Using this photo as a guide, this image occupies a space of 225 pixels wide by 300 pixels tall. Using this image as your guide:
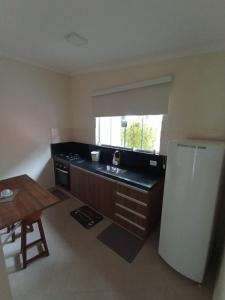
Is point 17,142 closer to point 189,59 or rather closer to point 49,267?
point 49,267

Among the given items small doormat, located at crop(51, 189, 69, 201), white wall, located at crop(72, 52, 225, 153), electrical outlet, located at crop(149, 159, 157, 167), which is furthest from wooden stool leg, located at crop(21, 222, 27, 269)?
white wall, located at crop(72, 52, 225, 153)

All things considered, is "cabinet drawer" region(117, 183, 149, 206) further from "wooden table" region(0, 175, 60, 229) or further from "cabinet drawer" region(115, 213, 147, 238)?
"wooden table" region(0, 175, 60, 229)

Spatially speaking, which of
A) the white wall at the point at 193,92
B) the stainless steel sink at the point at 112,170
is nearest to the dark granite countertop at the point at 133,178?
the stainless steel sink at the point at 112,170

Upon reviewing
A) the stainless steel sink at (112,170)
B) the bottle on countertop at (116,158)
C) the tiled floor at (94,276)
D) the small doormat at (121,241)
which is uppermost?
the bottle on countertop at (116,158)

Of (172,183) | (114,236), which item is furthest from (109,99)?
(114,236)

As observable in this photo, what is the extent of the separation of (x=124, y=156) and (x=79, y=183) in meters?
1.00

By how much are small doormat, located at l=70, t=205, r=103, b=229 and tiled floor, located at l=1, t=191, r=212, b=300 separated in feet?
0.93

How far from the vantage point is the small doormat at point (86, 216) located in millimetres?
2320

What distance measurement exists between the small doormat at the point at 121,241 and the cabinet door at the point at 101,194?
0.81 feet

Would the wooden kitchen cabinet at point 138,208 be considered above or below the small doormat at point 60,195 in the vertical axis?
above

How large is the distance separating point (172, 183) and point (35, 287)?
1726mm

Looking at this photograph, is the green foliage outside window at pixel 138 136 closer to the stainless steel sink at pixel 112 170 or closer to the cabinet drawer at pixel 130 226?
the stainless steel sink at pixel 112 170

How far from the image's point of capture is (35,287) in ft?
4.77

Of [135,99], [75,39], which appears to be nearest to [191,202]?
[135,99]
